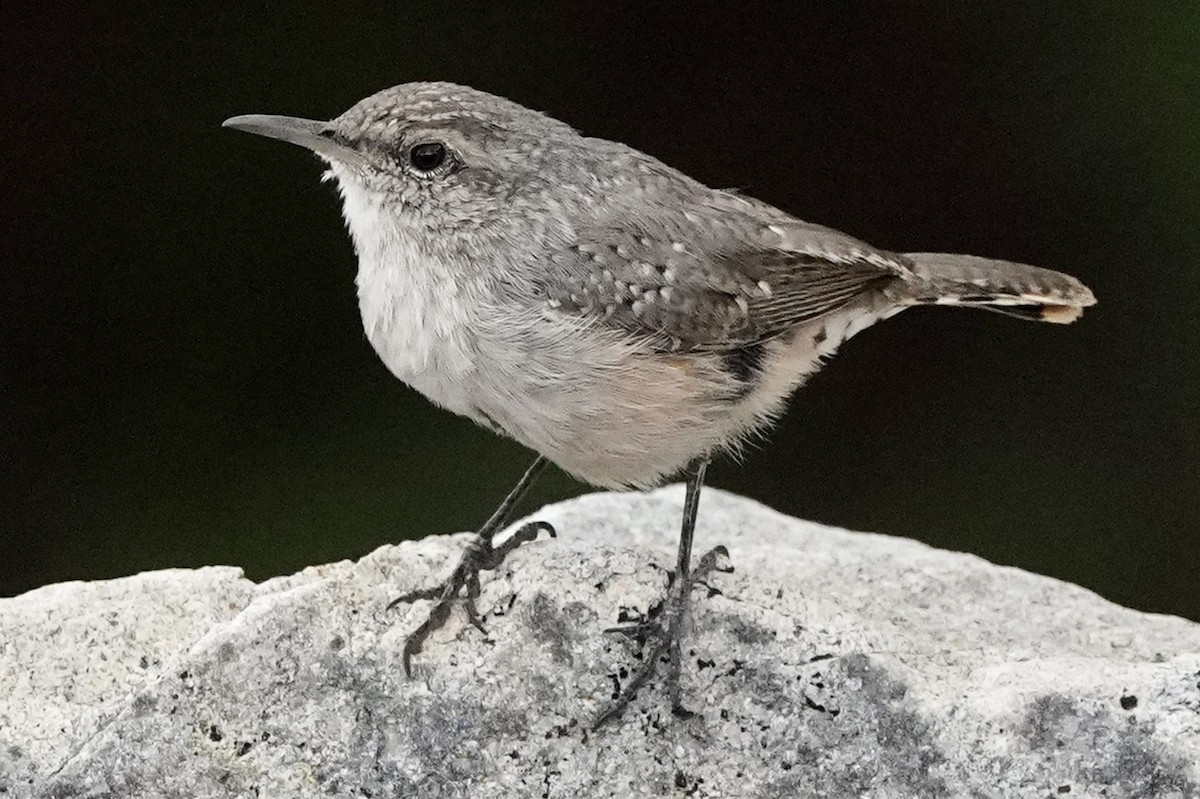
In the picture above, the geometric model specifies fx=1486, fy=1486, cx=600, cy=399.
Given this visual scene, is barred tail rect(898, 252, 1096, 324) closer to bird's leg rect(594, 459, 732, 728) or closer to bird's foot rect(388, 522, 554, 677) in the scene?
bird's leg rect(594, 459, 732, 728)

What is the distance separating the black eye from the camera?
324 cm

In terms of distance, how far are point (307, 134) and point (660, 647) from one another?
1367 mm

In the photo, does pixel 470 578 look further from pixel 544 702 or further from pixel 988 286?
pixel 988 286

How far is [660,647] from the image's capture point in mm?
2922

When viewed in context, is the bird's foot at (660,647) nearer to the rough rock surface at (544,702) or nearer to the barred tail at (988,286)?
the rough rock surface at (544,702)

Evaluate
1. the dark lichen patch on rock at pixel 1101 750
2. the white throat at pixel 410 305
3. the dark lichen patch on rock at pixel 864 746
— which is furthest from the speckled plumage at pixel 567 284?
the dark lichen patch on rock at pixel 1101 750

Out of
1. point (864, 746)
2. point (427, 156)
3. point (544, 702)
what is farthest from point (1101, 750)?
point (427, 156)

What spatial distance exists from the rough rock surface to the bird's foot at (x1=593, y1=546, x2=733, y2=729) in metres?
0.02

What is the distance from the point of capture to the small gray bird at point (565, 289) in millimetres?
3104

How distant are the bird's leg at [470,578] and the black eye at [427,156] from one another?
82 cm

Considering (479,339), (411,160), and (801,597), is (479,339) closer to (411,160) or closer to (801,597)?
(411,160)

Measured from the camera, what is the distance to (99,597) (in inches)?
124

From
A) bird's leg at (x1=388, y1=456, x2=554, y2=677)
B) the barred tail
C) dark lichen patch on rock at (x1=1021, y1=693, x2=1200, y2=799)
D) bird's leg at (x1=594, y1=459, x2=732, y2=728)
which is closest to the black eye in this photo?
bird's leg at (x1=388, y1=456, x2=554, y2=677)

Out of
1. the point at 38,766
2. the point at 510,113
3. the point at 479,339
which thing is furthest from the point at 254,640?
the point at 510,113
